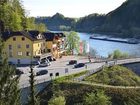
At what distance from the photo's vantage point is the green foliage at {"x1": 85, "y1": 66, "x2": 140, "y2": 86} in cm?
7362

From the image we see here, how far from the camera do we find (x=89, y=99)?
61094 millimetres

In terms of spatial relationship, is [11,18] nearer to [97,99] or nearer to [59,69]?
[59,69]

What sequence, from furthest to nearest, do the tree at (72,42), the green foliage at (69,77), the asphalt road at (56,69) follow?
the tree at (72,42) < the green foliage at (69,77) < the asphalt road at (56,69)

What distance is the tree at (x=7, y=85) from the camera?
96.9ft

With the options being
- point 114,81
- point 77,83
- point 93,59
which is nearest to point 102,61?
point 93,59

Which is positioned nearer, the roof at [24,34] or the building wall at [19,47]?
the roof at [24,34]

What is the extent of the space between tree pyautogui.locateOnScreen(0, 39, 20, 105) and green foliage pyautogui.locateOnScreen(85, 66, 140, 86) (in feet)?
138

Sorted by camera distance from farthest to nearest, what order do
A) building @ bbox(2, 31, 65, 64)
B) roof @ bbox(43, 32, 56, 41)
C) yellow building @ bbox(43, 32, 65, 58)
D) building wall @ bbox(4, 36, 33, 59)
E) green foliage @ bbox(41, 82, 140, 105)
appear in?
roof @ bbox(43, 32, 56, 41) → yellow building @ bbox(43, 32, 65, 58) → building wall @ bbox(4, 36, 33, 59) → building @ bbox(2, 31, 65, 64) → green foliage @ bbox(41, 82, 140, 105)

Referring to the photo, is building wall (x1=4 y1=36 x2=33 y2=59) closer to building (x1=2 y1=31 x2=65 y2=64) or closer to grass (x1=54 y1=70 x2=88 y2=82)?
building (x1=2 y1=31 x2=65 y2=64)

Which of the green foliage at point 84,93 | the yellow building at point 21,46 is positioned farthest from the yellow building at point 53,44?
the green foliage at point 84,93

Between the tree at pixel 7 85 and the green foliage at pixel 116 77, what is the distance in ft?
138

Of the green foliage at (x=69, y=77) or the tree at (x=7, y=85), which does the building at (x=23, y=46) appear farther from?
the tree at (x=7, y=85)

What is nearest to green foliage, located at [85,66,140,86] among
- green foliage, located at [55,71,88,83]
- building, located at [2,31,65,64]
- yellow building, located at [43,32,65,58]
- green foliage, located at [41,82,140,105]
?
green foliage, located at [55,71,88,83]

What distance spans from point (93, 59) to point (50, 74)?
2398cm
